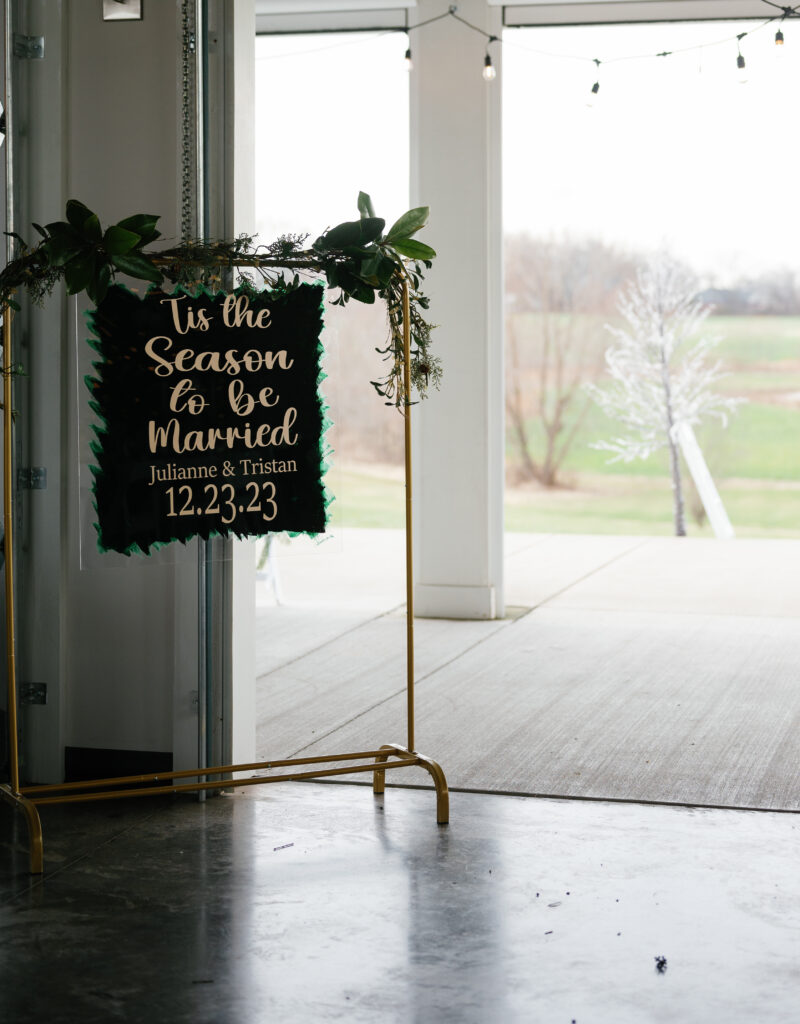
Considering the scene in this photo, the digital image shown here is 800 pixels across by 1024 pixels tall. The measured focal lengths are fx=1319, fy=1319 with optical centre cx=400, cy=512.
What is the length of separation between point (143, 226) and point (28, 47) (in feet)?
2.70

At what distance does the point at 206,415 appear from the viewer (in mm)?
3180

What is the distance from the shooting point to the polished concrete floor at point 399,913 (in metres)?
2.28

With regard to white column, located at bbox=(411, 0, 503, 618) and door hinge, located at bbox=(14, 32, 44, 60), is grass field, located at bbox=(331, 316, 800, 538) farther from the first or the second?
door hinge, located at bbox=(14, 32, 44, 60)

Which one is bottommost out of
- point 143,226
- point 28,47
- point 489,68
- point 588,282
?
point 143,226

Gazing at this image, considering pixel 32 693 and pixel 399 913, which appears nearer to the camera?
pixel 399 913

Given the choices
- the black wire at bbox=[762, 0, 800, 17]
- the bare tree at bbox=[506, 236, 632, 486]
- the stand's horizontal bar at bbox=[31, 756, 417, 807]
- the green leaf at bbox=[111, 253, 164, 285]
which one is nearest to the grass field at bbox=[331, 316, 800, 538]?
the bare tree at bbox=[506, 236, 632, 486]

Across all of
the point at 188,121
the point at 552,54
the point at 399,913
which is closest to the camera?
the point at 399,913

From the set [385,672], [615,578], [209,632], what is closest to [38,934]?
[209,632]

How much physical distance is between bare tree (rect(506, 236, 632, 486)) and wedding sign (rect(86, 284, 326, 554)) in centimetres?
764

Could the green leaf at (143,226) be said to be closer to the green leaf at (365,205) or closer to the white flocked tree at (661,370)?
the green leaf at (365,205)

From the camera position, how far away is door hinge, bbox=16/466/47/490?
3.53 meters

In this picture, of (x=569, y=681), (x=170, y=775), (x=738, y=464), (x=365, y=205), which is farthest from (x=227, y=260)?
(x=738, y=464)

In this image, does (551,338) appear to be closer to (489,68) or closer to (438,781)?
(489,68)

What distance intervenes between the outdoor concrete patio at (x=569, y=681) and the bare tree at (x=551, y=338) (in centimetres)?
270
